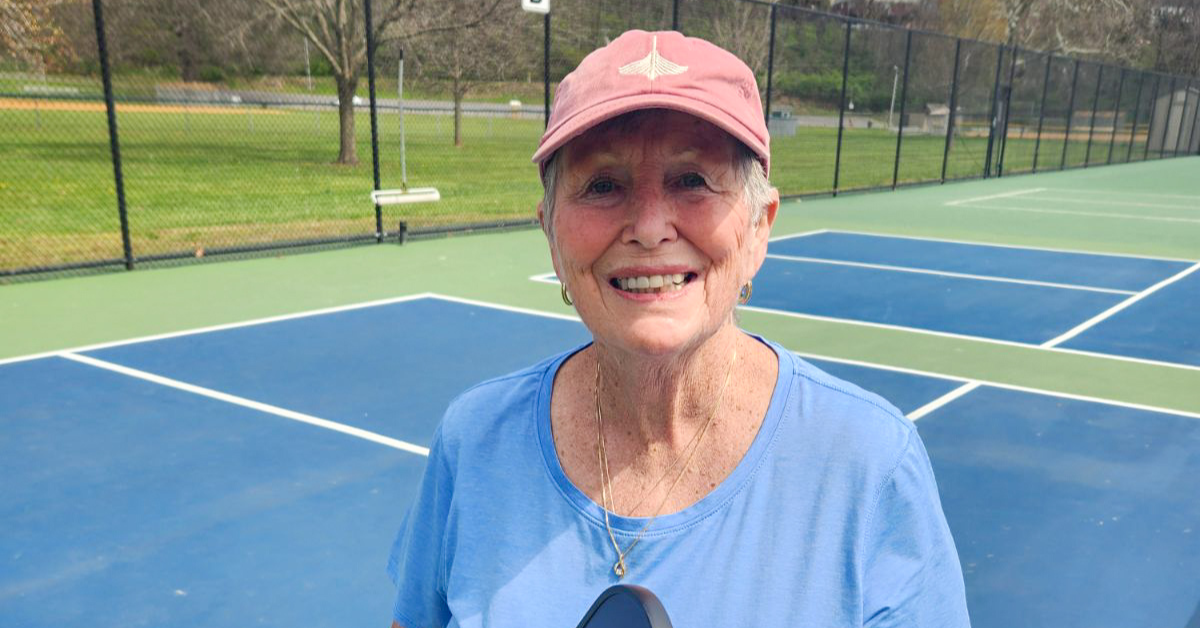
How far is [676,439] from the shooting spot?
70.3 inches

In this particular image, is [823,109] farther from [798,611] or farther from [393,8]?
[798,611]

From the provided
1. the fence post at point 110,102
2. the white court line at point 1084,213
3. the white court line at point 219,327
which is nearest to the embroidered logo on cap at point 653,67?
the white court line at point 219,327

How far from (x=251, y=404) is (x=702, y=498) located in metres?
4.95

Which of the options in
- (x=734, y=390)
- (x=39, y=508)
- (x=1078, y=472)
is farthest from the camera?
(x=1078, y=472)

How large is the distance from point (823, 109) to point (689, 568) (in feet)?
105

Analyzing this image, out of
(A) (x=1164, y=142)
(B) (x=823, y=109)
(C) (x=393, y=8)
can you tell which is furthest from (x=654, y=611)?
(A) (x=1164, y=142)

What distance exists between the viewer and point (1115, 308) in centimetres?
974

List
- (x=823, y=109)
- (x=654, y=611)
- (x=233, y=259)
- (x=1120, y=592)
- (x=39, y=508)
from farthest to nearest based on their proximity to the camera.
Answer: (x=823, y=109)
(x=233, y=259)
(x=39, y=508)
(x=1120, y=592)
(x=654, y=611)

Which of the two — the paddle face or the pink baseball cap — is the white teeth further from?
the paddle face

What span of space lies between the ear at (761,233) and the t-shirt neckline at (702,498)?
0.18 metres

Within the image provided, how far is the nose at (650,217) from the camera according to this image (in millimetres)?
1603

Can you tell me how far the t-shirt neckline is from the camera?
1.61 meters

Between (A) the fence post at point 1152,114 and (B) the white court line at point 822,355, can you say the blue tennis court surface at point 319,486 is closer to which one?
(B) the white court line at point 822,355

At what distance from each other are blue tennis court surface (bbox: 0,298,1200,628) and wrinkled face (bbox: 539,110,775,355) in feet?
8.40
